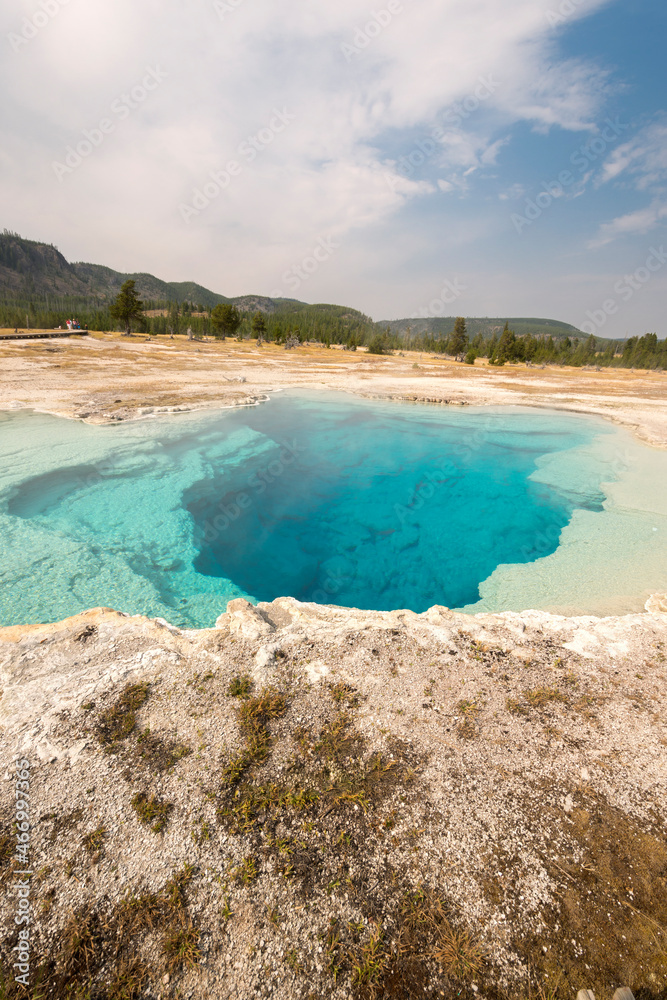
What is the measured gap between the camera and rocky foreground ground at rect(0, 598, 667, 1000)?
3422 millimetres

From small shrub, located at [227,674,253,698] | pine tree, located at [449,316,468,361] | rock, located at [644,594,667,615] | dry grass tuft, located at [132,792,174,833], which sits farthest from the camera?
pine tree, located at [449,316,468,361]

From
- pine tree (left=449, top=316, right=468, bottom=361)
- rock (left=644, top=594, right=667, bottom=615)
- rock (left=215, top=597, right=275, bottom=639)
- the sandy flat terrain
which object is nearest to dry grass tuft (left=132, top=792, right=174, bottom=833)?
rock (left=215, top=597, right=275, bottom=639)

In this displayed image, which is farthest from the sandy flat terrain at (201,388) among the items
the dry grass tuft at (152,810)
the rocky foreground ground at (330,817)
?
the dry grass tuft at (152,810)

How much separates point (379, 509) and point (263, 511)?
5070 mm

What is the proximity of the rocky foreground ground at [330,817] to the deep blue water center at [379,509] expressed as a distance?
4.40m

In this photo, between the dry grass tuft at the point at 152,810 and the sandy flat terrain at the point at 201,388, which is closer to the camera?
the dry grass tuft at the point at 152,810

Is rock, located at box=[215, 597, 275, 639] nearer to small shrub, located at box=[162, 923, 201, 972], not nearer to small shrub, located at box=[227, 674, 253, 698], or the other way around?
small shrub, located at box=[227, 674, 253, 698]

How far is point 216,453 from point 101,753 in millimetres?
17018

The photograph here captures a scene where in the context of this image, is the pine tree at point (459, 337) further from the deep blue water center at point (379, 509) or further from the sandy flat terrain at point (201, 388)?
the deep blue water center at point (379, 509)

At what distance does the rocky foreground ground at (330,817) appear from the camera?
11.2 feet

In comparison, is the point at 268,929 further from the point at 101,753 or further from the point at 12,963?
the point at 101,753

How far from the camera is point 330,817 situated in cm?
439

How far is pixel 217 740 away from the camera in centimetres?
511

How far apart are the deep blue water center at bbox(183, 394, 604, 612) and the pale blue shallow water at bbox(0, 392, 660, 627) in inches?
3.1
